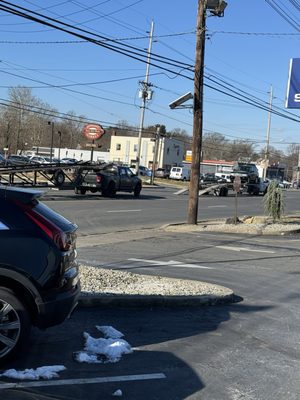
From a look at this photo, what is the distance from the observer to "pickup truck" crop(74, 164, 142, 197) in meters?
30.3

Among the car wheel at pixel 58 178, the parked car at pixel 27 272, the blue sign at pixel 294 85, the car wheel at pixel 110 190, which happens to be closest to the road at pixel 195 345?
the parked car at pixel 27 272

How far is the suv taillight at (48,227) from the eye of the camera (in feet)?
16.2

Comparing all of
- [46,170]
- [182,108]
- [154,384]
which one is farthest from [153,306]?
[46,170]

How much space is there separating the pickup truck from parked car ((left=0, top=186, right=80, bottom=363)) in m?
24.5

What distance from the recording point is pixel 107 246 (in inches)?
533

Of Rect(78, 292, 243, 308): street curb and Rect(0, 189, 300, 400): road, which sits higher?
Rect(78, 292, 243, 308): street curb

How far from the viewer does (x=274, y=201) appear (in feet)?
70.2

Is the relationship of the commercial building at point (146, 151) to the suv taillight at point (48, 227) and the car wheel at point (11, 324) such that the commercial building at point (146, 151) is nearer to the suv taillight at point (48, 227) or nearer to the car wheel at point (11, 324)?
the suv taillight at point (48, 227)

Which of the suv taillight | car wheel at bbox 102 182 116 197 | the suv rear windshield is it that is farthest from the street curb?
car wheel at bbox 102 182 116 197

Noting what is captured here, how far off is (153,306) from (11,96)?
104m

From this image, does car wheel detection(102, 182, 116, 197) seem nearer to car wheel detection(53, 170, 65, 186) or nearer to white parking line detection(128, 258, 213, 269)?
car wheel detection(53, 170, 65, 186)

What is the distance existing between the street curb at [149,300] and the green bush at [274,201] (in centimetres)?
1400

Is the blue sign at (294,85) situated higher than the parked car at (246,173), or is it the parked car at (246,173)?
the blue sign at (294,85)

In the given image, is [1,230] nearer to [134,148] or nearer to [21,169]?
[21,169]
